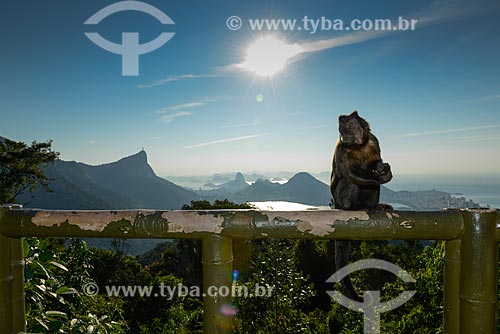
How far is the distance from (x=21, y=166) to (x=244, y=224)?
20.9 metres

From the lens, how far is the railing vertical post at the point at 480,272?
986 mm

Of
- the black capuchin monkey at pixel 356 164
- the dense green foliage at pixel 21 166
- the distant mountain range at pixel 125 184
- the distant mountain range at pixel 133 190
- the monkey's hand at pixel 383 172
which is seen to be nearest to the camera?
the monkey's hand at pixel 383 172

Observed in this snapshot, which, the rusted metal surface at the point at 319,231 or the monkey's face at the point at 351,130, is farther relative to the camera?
the monkey's face at the point at 351,130

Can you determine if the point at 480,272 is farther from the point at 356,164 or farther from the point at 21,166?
the point at 21,166

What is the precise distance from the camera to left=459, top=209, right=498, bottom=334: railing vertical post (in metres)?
0.99

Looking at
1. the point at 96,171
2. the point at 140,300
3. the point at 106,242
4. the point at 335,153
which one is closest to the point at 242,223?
the point at 335,153

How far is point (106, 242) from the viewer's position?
9081cm

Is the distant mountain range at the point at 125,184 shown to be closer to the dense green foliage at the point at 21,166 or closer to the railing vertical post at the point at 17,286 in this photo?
the dense green foliage at the point at 21,166

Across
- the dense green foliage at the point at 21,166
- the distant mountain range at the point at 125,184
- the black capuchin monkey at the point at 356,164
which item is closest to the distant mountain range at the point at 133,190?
the distant mountain range at the point at 125,184

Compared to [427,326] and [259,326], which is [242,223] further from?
[427,326]

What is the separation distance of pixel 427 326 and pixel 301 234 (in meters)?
3.85

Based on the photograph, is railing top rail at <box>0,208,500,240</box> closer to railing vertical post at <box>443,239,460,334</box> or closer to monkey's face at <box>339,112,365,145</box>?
railing vertical post at <box>443,239,460,334</box>

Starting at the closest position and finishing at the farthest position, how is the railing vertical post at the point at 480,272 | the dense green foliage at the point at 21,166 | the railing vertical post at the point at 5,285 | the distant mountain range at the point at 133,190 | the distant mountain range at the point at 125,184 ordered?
1. the railing vertical post at the point at 480,272
2. the railing vertical post at the point at 5,285
3. the dense green foliage at the point at 21,166
4. the distant mountain range at the point at 133,190
5. the distant mountain range at the point at 125,184

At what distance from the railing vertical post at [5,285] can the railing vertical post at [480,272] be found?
1.36 meters
